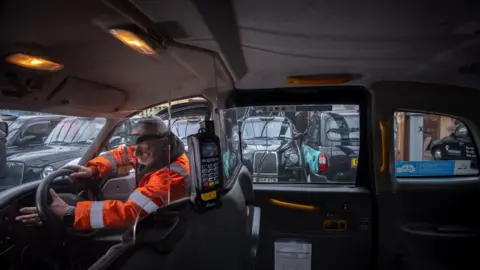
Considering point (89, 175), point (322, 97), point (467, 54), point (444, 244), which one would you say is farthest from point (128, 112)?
point (444, 244)

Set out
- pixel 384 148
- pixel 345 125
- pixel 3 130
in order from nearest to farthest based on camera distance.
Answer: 1. pixel 3 130
2. pixel 384 148
3. pixel 345 125

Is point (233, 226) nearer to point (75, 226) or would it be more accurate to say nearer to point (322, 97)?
point (75, 226)

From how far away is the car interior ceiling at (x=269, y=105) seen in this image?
1373mm

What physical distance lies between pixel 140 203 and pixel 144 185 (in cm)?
11

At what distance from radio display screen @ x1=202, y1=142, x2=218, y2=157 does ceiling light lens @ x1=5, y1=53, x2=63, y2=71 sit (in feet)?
2.65

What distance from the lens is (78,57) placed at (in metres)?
1.58

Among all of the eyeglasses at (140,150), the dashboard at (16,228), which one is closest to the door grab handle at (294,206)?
the eyeglasses at (140,150)

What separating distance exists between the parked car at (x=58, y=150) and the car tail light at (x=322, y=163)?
6.55 ft

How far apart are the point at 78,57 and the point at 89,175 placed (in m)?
0.96

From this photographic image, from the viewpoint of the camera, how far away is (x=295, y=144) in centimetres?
350

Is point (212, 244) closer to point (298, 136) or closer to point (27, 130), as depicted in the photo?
point (27, 130)

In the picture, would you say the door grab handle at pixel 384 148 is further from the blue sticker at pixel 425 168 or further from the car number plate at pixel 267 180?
the car number plate at pixel 267 180

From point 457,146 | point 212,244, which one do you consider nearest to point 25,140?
point 212,244

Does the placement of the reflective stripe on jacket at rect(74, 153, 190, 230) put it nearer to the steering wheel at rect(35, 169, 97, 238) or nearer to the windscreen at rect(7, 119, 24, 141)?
the steering wheel at rect(35, 169, 97, 238)
